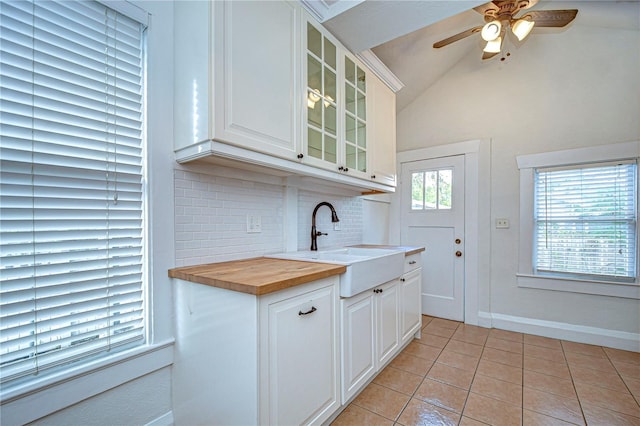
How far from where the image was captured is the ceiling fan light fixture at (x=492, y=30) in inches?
76.9

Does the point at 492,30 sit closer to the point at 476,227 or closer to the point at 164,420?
the point at 476,227

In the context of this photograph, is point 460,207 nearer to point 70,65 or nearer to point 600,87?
point 600,87

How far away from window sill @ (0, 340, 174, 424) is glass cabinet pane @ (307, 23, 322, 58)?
1895 millimetres

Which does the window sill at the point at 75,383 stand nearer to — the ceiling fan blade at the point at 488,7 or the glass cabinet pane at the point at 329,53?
the glass cabinet pane at the point at 329,53

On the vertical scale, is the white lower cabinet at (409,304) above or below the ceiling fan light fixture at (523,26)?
below

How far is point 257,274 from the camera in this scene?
1.29 m

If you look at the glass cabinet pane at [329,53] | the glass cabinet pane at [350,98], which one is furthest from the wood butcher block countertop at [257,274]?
the glass cabinet pane at [329,53]

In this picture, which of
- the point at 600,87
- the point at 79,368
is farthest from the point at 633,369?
the point at 79,368

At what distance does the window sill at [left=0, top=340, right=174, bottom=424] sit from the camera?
1036 millimetres

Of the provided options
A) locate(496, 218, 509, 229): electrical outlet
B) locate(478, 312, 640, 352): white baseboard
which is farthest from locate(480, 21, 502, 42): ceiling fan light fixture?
locate(478, 312, 640, 352): white baseboard

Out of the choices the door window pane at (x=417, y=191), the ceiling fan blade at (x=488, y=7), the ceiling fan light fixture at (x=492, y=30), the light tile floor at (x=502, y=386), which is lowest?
the light tile floor at (x=502, y=386)

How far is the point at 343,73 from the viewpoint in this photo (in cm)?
206

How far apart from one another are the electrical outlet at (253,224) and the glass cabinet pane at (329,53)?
1159 mm

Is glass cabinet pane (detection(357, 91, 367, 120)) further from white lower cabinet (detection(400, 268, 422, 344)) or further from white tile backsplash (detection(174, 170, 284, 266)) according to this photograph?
white lower cabinet (detection(400, 268, 422, 344))
